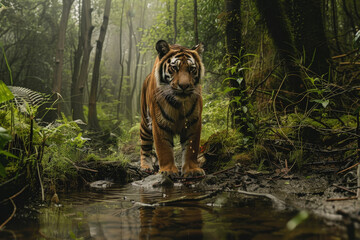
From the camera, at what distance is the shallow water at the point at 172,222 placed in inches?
55.6

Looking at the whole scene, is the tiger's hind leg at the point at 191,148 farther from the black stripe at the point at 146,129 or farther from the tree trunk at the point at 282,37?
the black stripe at the point at 146,129

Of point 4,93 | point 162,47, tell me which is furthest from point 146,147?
point 4,93

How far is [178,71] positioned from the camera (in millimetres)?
4125

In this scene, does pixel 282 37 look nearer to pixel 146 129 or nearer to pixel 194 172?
pixel 194 172

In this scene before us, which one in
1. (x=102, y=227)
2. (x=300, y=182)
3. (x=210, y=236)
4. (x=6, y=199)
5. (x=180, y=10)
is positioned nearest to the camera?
(x=210, y=236)

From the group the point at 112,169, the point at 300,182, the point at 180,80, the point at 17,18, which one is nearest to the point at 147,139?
the point at 112,169

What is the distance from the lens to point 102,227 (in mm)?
1697

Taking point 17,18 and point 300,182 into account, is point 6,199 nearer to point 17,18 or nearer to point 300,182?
point 300,182

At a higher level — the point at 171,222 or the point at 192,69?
the point at 192,69

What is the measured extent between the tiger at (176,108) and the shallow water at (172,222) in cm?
176

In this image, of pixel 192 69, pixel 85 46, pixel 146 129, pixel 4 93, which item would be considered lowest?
pixel 146 129

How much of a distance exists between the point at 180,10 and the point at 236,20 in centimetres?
833

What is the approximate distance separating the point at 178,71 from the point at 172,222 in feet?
9.01

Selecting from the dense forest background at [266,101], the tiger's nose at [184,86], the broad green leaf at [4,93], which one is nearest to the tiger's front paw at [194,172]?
the dense forest background at [266,101]
